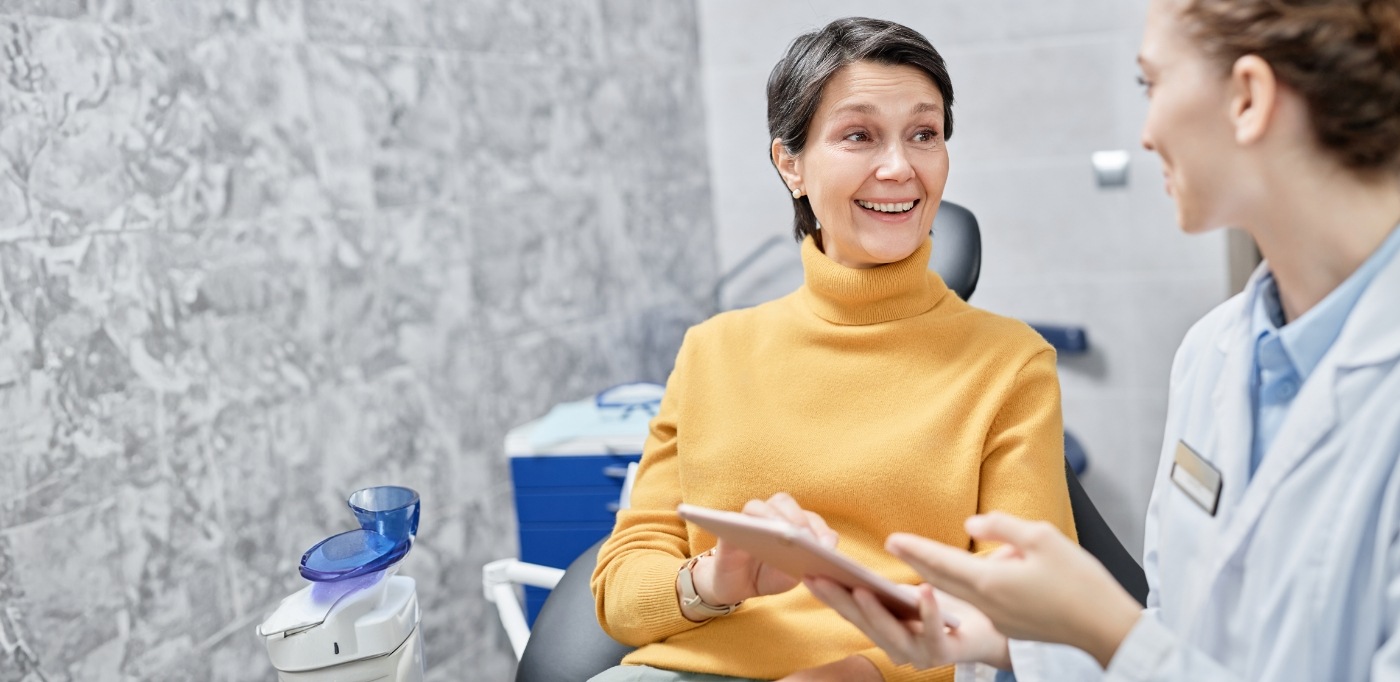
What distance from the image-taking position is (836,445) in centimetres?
149

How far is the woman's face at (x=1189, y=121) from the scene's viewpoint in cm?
96

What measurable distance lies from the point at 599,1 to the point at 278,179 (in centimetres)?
119

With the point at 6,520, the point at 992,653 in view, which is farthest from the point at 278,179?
the point at 992,653

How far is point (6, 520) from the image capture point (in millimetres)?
1706

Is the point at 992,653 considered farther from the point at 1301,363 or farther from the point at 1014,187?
the point at 1014,187

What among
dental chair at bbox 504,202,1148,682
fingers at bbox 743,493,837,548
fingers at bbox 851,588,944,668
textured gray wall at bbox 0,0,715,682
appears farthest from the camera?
textured gray wall at bbox 0,0,715,682

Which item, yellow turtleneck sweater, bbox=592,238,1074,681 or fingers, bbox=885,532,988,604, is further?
yellow turtleneck sweater, bbox=592,238,1074,681

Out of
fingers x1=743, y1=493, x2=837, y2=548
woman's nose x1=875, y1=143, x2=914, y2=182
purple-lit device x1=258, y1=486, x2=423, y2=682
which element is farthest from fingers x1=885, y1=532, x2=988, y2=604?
purple-lit device x1=258, y1=486, x2=423, y2=682

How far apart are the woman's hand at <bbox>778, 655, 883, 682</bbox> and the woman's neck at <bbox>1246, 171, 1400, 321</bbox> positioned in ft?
2.12

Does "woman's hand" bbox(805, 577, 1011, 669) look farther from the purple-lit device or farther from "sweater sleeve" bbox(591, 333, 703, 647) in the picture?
the purple-lit device

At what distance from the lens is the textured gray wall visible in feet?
5.82

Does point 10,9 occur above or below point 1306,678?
above

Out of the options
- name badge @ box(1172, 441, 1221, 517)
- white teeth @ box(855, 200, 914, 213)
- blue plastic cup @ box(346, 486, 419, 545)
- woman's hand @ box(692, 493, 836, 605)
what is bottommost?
woman's hand @ box(692, 493, 836, 605)

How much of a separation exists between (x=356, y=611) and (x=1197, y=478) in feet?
3.23
